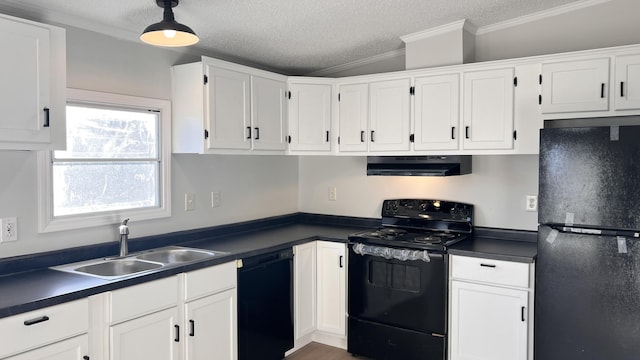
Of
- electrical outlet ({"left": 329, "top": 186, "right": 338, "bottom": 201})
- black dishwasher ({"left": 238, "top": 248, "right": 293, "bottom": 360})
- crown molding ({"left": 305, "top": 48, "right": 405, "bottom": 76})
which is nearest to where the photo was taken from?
black dishwasher ({"left": 238, "top": 248, "right": 293, "bottom": 360})

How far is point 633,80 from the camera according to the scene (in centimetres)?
277

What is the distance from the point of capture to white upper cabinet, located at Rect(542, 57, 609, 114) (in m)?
2.85

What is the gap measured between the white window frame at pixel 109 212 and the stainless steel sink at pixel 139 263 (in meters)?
0.23

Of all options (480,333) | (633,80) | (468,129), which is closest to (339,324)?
(480,333)

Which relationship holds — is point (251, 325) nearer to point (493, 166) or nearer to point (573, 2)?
point (493, 166)

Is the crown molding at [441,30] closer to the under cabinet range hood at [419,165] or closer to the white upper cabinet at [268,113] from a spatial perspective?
the under cabinet range hood at [419,165]

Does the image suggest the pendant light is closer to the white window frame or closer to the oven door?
the white window frame

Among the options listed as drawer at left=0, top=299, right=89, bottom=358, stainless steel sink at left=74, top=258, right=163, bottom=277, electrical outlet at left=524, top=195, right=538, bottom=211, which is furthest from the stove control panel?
drawer at left=0, top=299, right=89, bottom=358

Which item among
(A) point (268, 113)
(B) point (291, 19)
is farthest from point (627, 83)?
(A) point (268, 113)

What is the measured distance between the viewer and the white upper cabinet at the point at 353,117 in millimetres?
3689

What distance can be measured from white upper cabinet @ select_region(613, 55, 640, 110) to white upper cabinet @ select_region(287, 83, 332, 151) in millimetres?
1923

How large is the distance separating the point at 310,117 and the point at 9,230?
2.15 m

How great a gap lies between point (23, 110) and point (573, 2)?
326 cm

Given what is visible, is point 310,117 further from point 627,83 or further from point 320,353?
point 627,83
